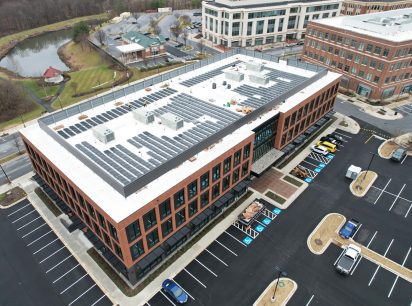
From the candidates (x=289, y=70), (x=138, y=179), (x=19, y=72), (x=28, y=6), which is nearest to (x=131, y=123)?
(x=138, y=179)

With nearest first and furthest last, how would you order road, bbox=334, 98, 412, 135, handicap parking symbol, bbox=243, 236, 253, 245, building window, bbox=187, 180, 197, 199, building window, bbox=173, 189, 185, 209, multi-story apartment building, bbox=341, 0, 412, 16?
1. building window, bbox=173, 189, 185, 209
2. building window, bbox=187, 180, 197, 199
3. handicap parking symbol, bbox=243, 236, 253, 245
4. road, bbox=334, 98, 412, 135
5. multi-story apartment building, bbox=341, 0, 412, 16

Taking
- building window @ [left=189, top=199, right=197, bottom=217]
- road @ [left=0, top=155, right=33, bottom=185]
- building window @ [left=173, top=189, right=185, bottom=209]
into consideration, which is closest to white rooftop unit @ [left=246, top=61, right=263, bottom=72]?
building window @ [left=189, top=199, right=197, bottom=217]

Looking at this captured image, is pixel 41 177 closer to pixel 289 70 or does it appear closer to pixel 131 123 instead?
pixel 131 123

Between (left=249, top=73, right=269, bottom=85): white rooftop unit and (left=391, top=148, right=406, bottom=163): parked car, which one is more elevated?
(left=249, top=73, right=269, bottom=85): white rooftop unit

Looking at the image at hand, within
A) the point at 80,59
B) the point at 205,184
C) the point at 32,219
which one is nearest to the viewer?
the point at 205,184

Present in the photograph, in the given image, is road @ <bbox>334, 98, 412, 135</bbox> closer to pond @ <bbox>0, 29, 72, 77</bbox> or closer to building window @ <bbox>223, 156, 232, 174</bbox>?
building window @ <bbox>223, 156, 232, 174</bbox>

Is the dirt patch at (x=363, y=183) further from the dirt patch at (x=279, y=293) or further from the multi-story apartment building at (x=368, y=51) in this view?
the multi-story apartment building at (x=368, y=51)
